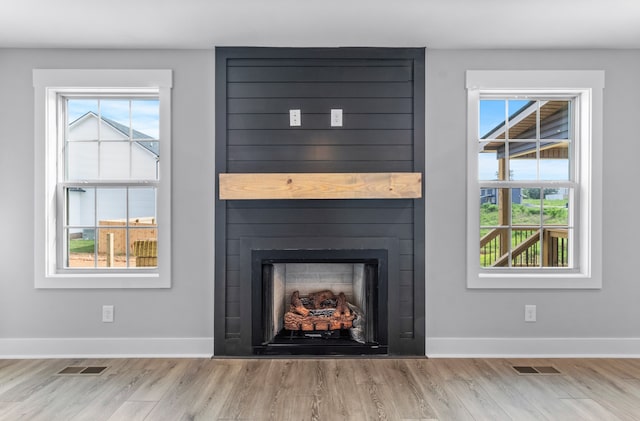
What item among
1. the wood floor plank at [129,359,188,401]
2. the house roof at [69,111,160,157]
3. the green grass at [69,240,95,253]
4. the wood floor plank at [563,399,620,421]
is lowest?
the wood floor plank at [129,359,188,401]

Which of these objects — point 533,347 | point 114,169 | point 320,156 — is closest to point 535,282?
point 533,347

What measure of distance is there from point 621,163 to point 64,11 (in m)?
4.23

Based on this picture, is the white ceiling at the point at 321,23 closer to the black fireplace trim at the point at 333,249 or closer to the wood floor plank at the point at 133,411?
the black fireplace trim at the point at 333,249

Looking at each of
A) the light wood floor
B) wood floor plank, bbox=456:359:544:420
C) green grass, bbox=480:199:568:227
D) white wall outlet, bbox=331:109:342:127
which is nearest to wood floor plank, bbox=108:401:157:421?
the light wood floor

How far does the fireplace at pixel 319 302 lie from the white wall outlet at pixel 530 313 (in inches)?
44.0

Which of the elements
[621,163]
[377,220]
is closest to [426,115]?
[377,220]

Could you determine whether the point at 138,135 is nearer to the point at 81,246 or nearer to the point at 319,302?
the point at 81,246

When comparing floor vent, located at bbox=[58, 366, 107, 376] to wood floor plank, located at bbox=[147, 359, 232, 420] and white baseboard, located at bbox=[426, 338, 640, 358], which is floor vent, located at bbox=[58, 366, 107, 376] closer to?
wood floor plank, located at bbox=[147, 359, 232, 420]

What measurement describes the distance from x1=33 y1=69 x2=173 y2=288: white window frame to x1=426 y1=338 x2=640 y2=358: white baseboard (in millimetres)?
2271

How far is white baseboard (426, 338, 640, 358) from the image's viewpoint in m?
3.62

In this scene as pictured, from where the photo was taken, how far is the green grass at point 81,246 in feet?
12.4

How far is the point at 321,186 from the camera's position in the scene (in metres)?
3.47

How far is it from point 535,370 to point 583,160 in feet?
5.60

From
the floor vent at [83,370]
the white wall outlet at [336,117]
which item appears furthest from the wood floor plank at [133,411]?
the white wall outlet at [336,117]
